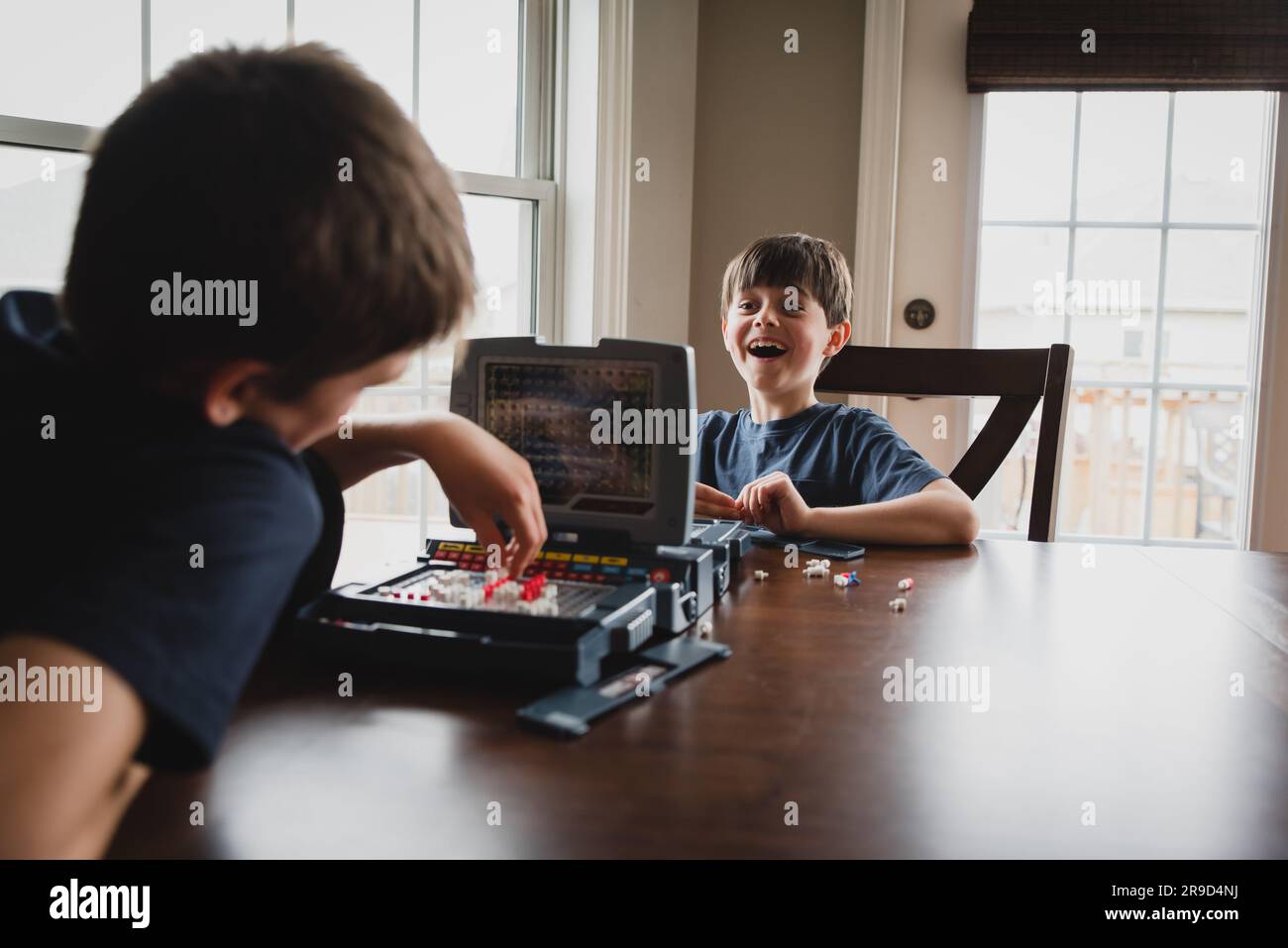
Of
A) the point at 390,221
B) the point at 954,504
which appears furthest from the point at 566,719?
the point at 954,504

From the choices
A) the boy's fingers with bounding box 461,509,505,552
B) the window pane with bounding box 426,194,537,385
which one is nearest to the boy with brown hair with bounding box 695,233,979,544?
the boy's fingers with bounding box 461,509,505,552

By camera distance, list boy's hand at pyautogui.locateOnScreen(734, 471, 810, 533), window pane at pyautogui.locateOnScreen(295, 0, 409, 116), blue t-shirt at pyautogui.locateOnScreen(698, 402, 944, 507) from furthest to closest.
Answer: window pane at pyautogui.locateOnScreen(295, 0, 409, 116), blue t-shirt at pyautogui.locateOnScreen(698, 402, 944, 507), boy's hand at pyautogui.locateOnScreen(734, 471, 810, 533)

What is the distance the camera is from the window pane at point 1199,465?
8.17 feet

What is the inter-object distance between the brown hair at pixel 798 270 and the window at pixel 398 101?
1.62 feet

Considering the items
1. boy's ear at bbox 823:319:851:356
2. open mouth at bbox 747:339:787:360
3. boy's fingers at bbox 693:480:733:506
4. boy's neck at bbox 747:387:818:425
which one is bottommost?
boy's fingers at bbox 693:480:733:506

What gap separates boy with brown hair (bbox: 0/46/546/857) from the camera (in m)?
0.42

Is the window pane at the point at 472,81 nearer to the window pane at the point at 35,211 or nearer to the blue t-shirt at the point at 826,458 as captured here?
the window pane at the point at 35,211

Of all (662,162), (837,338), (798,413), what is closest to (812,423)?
(798,413)

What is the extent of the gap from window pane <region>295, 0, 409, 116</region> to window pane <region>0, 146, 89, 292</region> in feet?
1.78

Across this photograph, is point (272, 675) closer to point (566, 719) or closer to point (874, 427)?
point (566, 719)

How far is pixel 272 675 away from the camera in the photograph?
0.71 meters

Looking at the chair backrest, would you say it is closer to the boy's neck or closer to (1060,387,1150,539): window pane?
the boy's neck

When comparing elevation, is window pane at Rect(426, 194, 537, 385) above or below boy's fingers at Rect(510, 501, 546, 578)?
above

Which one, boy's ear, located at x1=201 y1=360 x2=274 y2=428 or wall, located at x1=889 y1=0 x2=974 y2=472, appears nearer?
boy's ear, located at x1=201 y1=360 x2=274 y2=428
